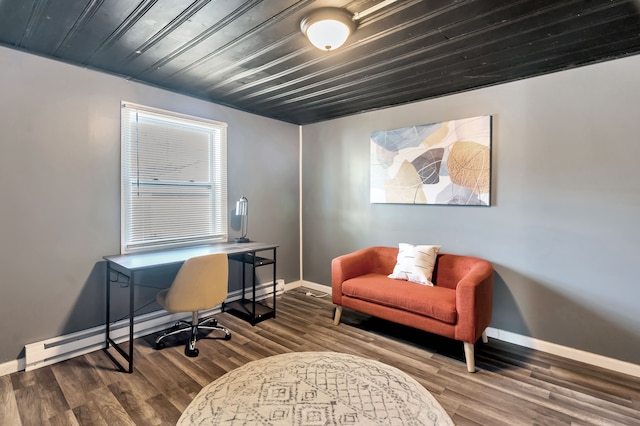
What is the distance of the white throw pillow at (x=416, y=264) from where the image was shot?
9.84 ft

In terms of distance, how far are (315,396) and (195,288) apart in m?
1.31

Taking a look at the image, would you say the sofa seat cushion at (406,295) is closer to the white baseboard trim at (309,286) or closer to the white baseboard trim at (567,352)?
the white baseboard trim at (567,352)

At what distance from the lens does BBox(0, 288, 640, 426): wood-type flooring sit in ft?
6.20

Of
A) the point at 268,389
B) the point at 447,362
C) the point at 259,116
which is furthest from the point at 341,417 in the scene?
the point at 259,116

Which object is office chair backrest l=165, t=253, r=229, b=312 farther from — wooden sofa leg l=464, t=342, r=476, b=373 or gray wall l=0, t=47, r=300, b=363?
wooden sofa leg l=464, t=342, r=476, b=373

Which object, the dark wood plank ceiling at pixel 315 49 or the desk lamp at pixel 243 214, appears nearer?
the dark wood plank ceiling at pixel 315 49

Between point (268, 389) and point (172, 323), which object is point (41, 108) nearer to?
point (172, 323)

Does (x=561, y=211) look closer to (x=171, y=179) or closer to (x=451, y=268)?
(x=451, y=268)

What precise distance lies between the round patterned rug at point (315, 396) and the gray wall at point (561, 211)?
148 centimetres

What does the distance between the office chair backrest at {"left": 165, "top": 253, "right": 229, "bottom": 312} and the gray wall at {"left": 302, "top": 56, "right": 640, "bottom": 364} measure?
218cm

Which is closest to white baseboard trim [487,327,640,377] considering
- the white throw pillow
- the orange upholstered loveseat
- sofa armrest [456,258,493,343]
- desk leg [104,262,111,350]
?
the orange upholstered loveseat

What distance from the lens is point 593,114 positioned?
2.46m

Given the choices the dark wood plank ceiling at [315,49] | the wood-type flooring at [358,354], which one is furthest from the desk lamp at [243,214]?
the dark wood plank ceiling at [315,49]

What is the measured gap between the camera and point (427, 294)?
267cm
